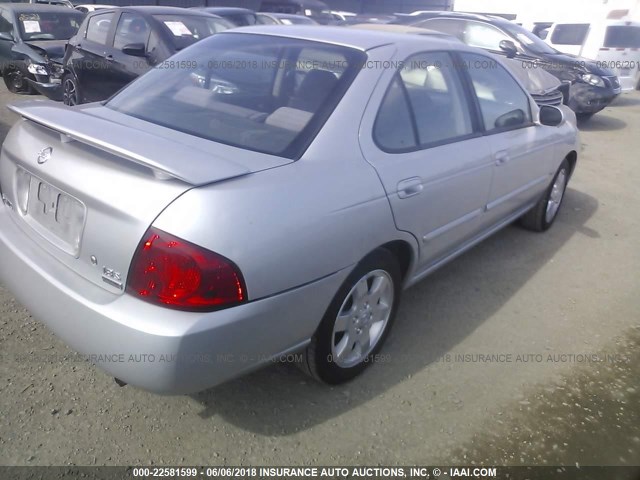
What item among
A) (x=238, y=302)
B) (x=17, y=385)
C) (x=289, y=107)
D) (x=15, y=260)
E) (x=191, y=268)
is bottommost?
(x=17, y=385)

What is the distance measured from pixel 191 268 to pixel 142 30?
5534 millimetres

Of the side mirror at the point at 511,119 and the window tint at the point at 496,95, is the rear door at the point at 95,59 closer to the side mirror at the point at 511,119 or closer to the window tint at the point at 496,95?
the window tint at the point at 496,95

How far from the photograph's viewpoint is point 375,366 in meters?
2.71

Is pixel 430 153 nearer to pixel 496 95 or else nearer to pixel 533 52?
pixel 496 95

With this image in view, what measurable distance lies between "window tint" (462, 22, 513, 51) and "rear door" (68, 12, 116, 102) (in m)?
5.88

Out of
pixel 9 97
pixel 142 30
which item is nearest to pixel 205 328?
pixel 142 30

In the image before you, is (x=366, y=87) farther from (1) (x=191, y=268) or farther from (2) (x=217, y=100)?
(1) (x=191, y=268)

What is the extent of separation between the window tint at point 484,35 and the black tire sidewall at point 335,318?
299 inches

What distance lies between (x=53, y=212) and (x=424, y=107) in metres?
1.86

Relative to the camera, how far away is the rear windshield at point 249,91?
2205mm

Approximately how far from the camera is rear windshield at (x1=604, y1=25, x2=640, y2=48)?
1206cm

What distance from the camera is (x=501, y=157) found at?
3.23m

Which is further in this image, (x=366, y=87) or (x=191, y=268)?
(x=366, y=87)

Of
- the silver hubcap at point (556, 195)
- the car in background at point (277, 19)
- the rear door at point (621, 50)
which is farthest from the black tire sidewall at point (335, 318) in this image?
the rear door at point (621, 50)
